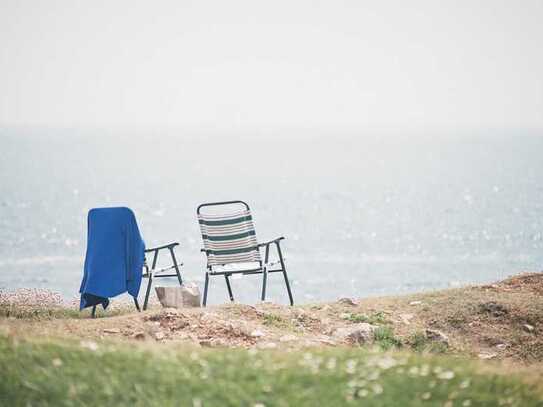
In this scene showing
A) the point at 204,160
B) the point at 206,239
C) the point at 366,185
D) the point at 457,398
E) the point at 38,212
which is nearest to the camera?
the point at 457,398

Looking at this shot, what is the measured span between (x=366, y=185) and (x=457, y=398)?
9005 cm

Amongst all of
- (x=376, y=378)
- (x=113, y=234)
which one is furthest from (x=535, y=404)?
(x=113, y=234)

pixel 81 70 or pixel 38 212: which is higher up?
pixel 81 70

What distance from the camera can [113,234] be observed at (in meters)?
8.22

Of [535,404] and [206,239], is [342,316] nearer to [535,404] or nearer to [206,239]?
[206,239]

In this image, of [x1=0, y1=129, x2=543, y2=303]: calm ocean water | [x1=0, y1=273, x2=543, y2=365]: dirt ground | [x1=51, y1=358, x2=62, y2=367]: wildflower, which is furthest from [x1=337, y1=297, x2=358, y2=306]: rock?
[x1=0, y1=129, x2=543, y2=303]: calm ocean water

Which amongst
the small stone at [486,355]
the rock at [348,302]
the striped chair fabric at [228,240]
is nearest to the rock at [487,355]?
the small stone at [486,355]

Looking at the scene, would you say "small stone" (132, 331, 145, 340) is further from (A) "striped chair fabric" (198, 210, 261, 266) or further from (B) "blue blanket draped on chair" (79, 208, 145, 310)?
(A) "striped chair fabric" (198, 210, 261, 266)

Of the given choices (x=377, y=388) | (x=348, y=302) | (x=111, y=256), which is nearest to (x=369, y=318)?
(x=348, y=302)

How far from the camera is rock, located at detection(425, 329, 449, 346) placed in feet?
25.8

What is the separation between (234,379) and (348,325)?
114 inches

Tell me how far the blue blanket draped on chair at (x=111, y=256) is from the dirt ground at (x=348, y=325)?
310mm

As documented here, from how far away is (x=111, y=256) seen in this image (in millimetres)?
8227

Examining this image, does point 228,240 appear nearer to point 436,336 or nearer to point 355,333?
point 355,333
